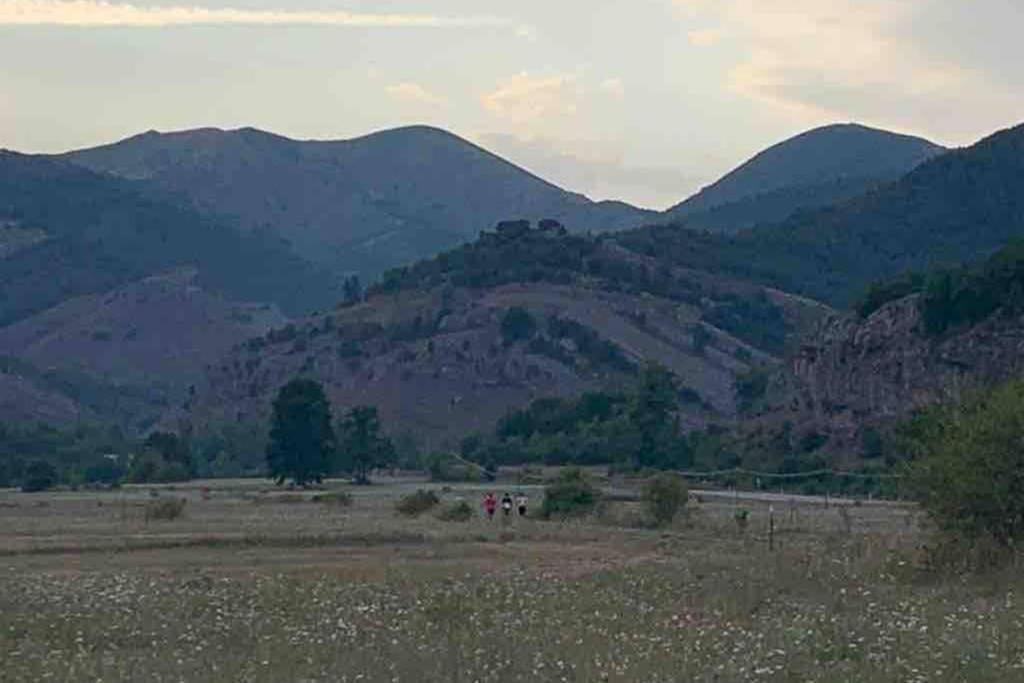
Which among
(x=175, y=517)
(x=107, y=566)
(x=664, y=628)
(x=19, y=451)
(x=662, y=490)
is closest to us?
(x=664, y=628)

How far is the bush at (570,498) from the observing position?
58.1 meters

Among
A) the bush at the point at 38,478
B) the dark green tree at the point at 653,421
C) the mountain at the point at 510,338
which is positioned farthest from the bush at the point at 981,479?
the mountain at the point at 510,338

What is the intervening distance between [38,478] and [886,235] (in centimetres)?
8780

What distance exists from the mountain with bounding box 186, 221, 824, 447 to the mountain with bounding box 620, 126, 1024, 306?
6895mm

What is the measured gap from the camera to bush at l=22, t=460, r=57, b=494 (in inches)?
3679

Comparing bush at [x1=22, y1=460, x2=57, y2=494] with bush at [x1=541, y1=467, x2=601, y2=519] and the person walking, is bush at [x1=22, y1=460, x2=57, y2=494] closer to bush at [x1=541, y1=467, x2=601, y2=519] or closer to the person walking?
the person walking

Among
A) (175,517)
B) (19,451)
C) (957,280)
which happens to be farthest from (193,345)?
(175,517)

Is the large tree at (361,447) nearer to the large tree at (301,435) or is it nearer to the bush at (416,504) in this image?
the large tree at (301,435)

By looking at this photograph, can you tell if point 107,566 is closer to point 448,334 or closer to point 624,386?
point 624,386

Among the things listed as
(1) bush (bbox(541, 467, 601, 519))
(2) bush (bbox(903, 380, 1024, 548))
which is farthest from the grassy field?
(1) bush (bbox(541, 467, 601, 519))

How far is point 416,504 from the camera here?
60.6 m

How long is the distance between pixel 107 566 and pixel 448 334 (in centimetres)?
9804

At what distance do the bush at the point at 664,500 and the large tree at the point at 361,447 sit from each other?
1549 inches

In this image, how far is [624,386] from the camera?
122625 mm
